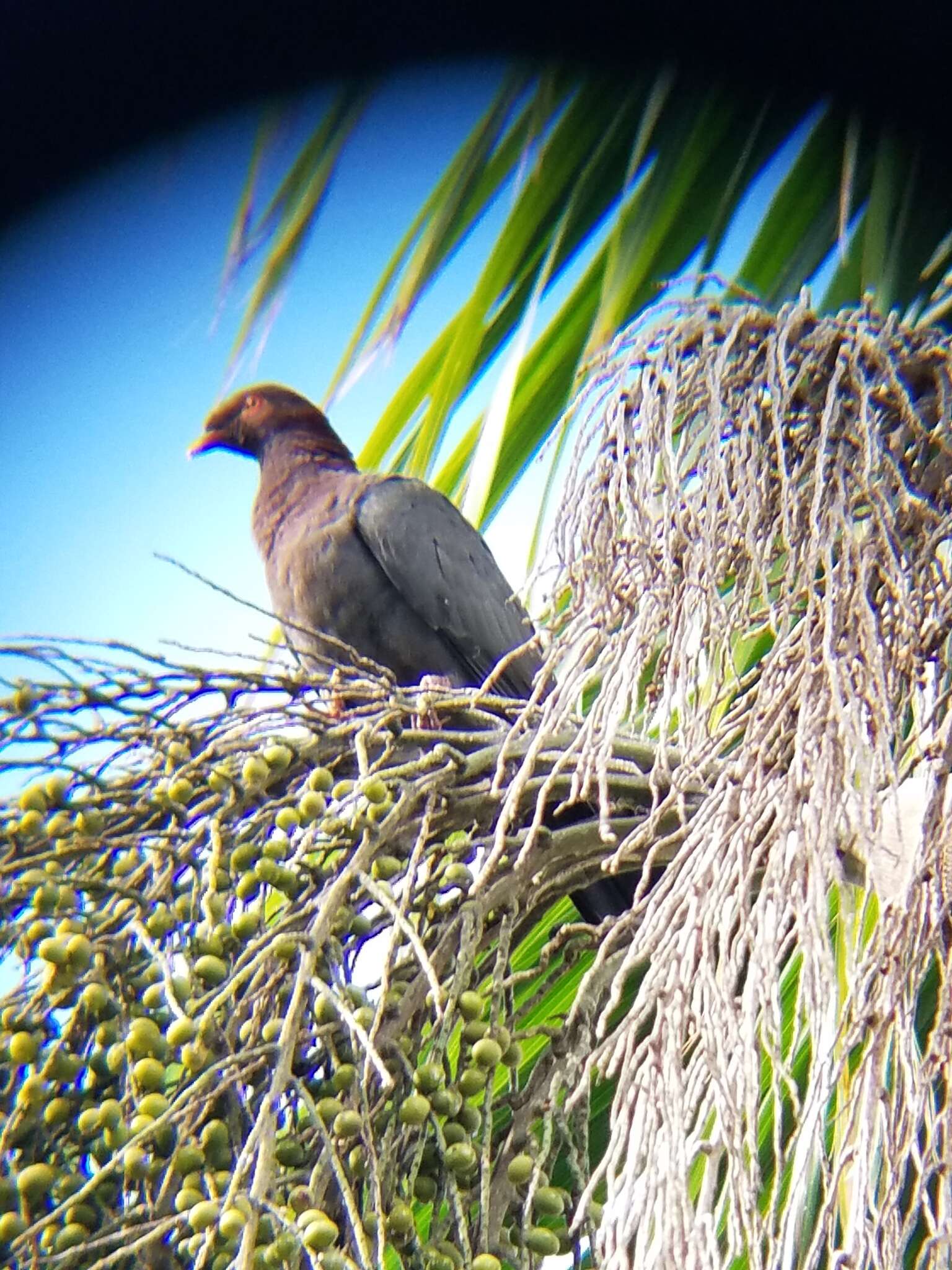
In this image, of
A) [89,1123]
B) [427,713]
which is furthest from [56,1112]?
[427,713]

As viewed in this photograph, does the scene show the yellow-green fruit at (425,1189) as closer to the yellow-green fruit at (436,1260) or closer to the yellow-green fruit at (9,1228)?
the yellow-green fruit at (436,1260)

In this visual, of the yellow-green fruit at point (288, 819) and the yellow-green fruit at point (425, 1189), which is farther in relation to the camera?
the yellow-green fruit at point (288, 819)

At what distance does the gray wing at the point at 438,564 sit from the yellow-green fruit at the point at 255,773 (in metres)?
0.92

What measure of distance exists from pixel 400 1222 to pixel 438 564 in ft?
3.94

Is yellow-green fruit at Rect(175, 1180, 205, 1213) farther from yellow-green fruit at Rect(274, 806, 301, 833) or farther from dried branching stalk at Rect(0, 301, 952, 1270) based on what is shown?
yellow-green fruit at Rect(274, 806, 301, 833)

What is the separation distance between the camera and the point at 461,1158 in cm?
78

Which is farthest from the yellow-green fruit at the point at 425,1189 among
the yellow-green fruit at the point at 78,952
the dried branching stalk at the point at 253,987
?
the yellow-green fruit at the point at 78,952

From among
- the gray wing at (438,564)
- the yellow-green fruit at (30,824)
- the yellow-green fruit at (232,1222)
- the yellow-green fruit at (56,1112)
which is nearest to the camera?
the yellow-green fruit at (232,1222)

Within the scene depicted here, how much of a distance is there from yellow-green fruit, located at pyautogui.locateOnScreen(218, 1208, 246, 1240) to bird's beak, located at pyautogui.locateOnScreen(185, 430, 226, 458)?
4.85 feet

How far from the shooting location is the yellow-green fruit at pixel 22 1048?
2.44 ft

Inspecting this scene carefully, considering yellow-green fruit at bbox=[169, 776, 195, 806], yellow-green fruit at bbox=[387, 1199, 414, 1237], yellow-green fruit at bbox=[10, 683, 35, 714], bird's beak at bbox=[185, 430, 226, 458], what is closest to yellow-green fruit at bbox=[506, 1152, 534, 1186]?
yellow-green fruit at bbox=[387, 1199, 414, 1237]

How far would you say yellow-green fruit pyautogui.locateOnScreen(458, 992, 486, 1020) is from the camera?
2.79ft

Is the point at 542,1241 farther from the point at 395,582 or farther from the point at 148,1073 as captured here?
the point at 395,582

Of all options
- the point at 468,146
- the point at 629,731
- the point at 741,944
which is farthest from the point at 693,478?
the point at 468,146
